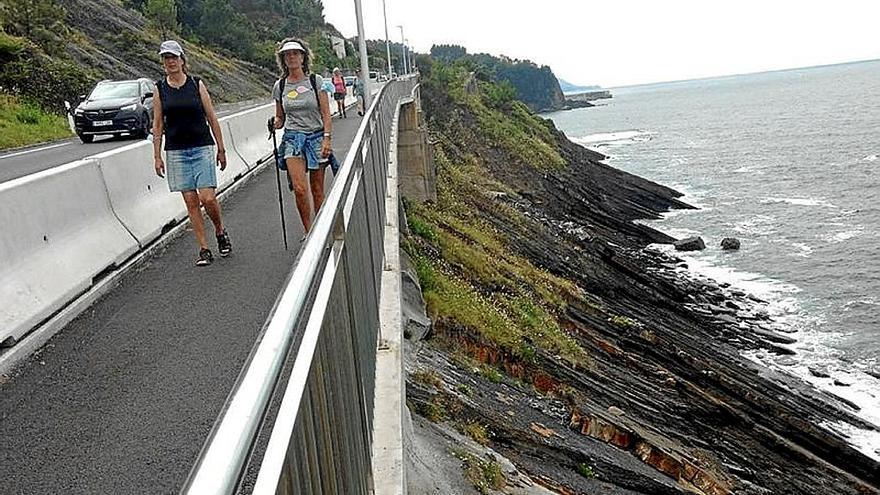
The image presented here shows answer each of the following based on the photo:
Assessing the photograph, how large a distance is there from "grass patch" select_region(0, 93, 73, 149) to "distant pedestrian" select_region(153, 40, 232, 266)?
61.4 feet

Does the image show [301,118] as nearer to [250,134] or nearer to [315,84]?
[315,84]

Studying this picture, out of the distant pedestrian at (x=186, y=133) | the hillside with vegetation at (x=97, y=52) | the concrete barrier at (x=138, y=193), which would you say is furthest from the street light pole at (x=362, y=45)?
the distant pedestrian at (x=186, y=133)

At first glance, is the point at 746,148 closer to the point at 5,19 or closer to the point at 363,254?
the point at 5,19

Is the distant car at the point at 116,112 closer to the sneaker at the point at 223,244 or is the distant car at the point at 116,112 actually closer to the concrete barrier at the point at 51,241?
the concrete barrier at the point at 51,241

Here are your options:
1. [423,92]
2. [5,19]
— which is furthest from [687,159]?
[5,19]

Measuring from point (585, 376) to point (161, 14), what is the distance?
154 feet

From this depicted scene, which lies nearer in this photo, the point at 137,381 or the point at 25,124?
the point at 137,381

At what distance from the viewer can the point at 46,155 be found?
19.9 metres

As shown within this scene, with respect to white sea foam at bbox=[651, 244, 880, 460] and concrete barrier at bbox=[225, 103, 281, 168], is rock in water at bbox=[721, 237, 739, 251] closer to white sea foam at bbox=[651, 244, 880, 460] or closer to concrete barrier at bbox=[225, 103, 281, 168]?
white sea foam at bbox=[651, 244, 880, 460]

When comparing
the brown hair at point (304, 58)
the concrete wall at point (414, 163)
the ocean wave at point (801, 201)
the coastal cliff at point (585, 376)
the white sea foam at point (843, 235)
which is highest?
the brown hair at point (304, 58)

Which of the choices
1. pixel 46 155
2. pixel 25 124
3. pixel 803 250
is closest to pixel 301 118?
pixel 46 155

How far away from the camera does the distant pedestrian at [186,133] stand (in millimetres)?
7508

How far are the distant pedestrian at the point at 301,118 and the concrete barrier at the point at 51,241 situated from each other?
1.75 m

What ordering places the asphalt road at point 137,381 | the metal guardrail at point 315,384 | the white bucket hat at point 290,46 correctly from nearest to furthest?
the metal guardrail at point 315,384, the asphalt road at point 137,381, the white bucket hat at point 290,46
